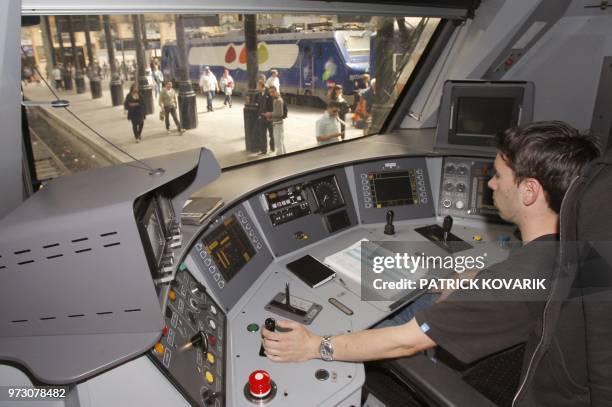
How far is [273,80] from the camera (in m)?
5.20

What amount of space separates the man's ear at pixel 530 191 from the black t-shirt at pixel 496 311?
116 mm

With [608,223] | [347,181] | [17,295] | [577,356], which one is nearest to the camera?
[608,223]

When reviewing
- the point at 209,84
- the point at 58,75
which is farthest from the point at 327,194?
the point at 58,75

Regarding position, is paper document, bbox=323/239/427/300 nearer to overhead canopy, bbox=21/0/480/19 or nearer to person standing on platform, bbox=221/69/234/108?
overhead canopy, bbox=21/0/480/19

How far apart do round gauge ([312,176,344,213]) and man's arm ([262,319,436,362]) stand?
98cm

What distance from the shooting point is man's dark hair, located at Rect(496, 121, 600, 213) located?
3.87 feet

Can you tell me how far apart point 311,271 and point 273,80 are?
12.5ft

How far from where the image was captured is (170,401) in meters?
1.01

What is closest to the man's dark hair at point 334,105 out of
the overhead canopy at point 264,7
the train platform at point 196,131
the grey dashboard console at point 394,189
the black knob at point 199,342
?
the train platform at point 196,131

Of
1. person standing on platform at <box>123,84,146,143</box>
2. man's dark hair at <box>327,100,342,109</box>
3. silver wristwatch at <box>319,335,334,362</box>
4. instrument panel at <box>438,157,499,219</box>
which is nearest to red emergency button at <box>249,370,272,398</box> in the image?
silver wristwatch at <box>319,335,334,362</box>

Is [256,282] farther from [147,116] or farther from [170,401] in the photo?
[147,116]

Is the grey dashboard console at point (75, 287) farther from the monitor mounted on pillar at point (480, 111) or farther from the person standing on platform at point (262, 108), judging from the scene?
the person standing on platform at point (262, 108)

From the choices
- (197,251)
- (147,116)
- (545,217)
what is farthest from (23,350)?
(147,116)

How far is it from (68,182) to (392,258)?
1.45 meters
